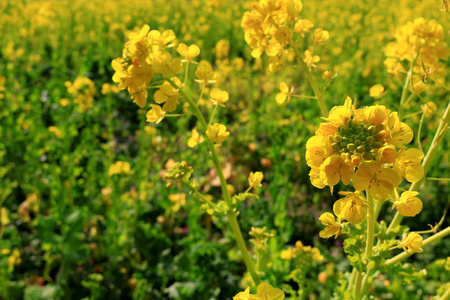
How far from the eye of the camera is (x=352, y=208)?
0.77m

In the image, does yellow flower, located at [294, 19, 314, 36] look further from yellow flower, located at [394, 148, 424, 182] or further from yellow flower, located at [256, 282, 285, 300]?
yellow flower, located at [256, 282, 285, 300]

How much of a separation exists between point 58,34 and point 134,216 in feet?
21.5

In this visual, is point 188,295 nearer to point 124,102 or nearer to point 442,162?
point 442,162

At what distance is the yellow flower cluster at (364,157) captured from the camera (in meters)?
0.72

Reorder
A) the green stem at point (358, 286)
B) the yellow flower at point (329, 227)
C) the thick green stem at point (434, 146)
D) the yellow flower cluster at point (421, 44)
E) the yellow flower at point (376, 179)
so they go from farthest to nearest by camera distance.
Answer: the yellow flower cluster at point (421, 44)
the green stem at point (358, 286)
the thick green stem at point (434, 146)
the yellow flower at point (329, 227)
the yellow flower at point (376, 179)

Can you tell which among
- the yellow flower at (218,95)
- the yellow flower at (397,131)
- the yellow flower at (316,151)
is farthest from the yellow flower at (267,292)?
the yellow flower at (218,95)

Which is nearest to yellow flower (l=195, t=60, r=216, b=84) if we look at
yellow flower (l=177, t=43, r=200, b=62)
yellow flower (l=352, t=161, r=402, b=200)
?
yellow flower (l=177, t=43, r=200, b=62)

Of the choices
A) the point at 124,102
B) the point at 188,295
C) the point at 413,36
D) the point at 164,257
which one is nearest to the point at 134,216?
the point at 164,257

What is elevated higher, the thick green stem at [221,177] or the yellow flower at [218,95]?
the yellow flower at [218,95]

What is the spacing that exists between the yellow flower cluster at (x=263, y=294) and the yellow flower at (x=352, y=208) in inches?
8.4

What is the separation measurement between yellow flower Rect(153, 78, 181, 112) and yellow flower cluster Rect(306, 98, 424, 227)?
1.49 feet

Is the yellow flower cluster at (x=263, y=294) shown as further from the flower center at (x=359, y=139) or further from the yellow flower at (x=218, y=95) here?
the yellow flower at (x=218, y=95)

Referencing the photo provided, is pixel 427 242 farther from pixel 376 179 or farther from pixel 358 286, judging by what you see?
pixel 376 179

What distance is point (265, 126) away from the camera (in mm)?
3773
